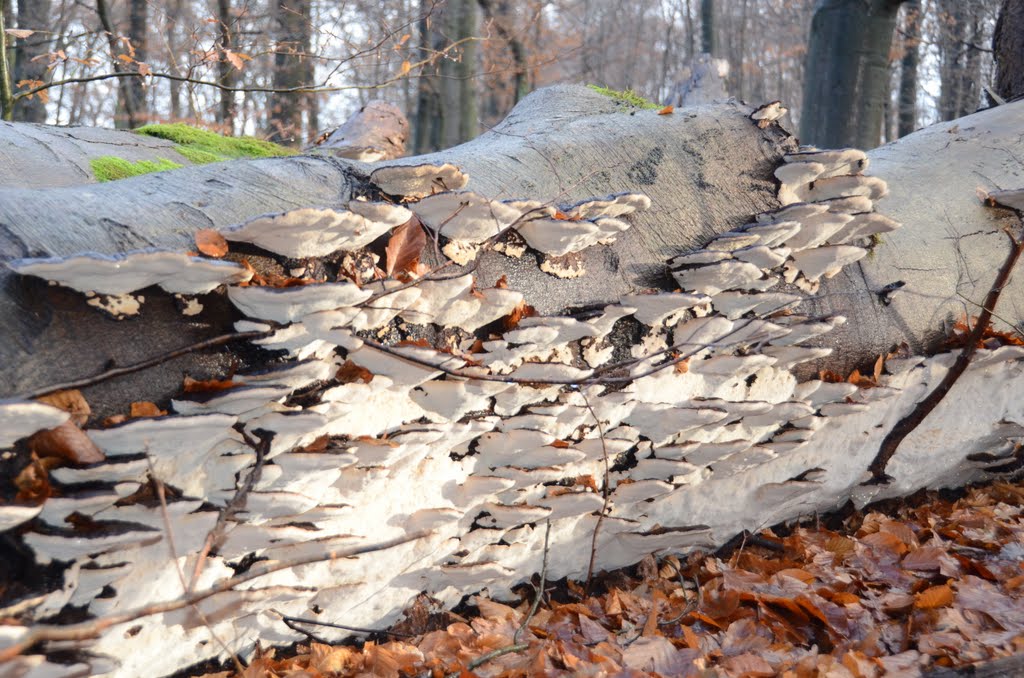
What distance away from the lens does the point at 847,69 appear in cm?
671

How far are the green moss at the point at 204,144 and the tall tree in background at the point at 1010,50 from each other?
4.23m

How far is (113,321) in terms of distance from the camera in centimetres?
180

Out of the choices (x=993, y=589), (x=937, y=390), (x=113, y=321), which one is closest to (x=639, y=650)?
(x=993, y=589)

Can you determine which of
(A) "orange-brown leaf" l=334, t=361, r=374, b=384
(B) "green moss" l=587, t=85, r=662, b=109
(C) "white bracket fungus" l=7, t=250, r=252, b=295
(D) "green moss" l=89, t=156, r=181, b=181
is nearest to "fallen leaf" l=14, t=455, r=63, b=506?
(C) "white bracket fungus" l=7, t=250, r=252, b=295

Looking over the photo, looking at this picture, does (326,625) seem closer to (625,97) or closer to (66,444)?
(66,444)

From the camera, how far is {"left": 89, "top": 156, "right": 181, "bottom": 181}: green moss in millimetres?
3355

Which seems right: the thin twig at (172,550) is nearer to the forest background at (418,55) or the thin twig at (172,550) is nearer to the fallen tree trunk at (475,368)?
the fallen tree trunk at (475,368)

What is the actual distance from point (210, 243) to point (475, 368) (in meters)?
0.84

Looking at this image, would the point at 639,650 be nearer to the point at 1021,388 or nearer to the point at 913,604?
the point at 913,604

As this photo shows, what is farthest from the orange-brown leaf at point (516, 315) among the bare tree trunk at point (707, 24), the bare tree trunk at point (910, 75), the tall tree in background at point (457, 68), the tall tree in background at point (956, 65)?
the bare tree trunk at point (707, 24)

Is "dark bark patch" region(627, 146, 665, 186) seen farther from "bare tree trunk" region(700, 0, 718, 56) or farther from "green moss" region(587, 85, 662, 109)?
"bare tree trunk" region(700, 0, 718, 56)

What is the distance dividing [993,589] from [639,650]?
142 centimetres

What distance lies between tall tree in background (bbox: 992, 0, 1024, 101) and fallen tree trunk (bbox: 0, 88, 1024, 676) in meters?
0.61

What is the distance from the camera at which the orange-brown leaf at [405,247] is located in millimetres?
2080
